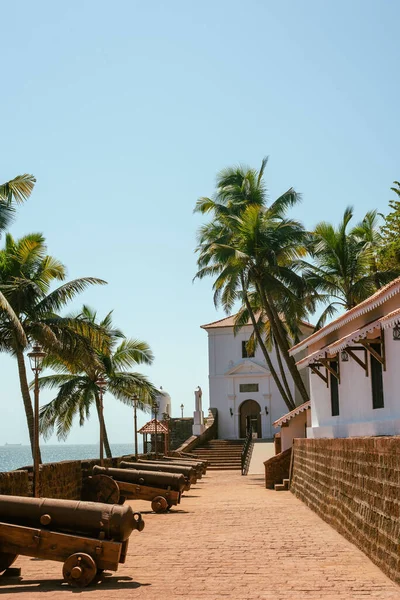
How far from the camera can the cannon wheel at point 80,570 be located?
8633mm

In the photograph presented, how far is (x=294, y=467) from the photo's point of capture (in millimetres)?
24047

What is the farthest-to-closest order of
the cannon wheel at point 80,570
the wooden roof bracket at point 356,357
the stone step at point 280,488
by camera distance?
1. the stone step at point 280,488
2. the wooden roof bracket at point 356,357
3. the cannon wheel at point 80,570

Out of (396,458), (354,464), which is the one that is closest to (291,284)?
(354,464)

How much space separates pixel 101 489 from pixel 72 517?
822 centimetres

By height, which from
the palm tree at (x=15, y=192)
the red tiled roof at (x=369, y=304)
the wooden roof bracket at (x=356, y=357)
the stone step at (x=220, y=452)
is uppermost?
the palm tree at (x=15, y=192)

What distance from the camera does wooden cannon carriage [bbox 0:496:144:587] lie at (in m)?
8.74

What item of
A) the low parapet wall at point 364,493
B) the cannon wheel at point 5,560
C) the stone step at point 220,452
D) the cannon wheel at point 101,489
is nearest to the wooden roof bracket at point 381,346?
the low parapet wall at point 364,493

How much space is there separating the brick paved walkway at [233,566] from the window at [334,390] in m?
3.16

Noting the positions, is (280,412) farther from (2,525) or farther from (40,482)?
(2,525)

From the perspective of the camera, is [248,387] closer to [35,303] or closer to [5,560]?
[35,303]

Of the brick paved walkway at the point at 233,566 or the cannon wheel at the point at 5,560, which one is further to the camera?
the cannon wheel at the point at 5,560

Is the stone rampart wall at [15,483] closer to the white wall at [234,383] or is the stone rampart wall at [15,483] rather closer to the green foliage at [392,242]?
the green foliage at [392,242]

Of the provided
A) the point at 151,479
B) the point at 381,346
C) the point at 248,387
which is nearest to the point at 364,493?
the point at 381,346

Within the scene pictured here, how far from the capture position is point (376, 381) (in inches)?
593
